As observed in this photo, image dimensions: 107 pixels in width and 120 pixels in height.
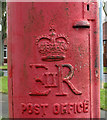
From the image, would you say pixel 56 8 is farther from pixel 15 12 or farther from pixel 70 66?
pixel 70 66

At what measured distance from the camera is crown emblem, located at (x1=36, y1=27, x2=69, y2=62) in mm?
1533

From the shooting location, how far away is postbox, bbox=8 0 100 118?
5.04 ft

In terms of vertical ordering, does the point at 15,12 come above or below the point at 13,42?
above

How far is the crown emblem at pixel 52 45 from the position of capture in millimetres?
1533

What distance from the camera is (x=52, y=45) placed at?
1.53 metres

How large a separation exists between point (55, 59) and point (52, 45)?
0.09m

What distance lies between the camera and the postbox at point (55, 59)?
5.04ft

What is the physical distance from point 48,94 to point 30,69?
204mm

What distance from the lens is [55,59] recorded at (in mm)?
1538

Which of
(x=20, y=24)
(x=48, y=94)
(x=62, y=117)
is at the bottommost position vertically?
(x=62, y=117)

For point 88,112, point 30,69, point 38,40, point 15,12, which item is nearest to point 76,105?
point 88,112

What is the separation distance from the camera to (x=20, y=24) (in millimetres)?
1574

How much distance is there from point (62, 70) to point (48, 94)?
183 millimetres

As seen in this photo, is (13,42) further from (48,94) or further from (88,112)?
(88,112)
